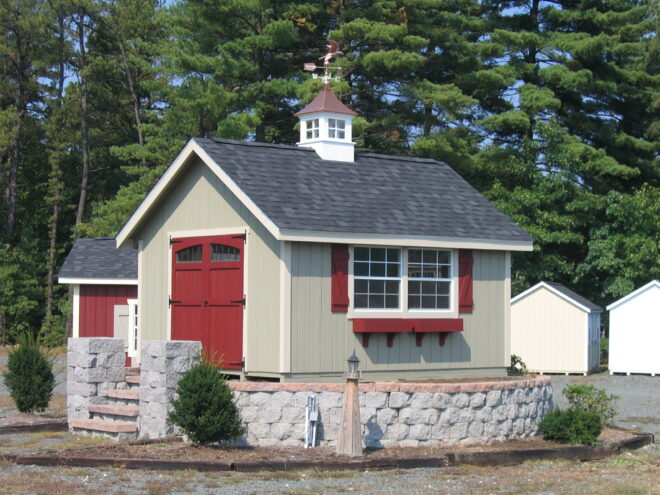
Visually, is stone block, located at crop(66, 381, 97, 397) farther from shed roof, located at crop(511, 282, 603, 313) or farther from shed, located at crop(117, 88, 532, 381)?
shed roof, located at crop(511, 282, 603, 313)

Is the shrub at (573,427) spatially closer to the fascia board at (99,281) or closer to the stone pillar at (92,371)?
the stone pillar at (92,371)

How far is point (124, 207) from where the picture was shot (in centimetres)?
3519

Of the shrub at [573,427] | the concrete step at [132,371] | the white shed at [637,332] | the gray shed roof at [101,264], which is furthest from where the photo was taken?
the white shed at [637,332]

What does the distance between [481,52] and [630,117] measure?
7.16 m

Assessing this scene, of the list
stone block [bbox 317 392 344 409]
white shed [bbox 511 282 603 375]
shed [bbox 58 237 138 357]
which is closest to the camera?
stone block [bbox 317 392 344 409]

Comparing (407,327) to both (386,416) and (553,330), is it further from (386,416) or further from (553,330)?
→ (553,330)

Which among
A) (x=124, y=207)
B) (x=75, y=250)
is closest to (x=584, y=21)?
(x=124, y=207)

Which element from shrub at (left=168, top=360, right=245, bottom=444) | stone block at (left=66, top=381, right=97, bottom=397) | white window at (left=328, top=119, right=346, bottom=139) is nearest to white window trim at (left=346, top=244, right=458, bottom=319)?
shrub at (left=168, top=360, right=245, bottom=444)

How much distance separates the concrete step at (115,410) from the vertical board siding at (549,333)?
15.9 metres

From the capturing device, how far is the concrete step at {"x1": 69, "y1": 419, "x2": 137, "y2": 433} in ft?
48.2

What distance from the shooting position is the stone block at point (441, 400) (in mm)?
14008

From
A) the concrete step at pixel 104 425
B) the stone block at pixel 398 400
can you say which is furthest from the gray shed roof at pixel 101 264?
the stone block at pixel 398 400

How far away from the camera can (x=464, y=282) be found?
16.3 m

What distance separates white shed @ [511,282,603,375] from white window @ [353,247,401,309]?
13924mm
